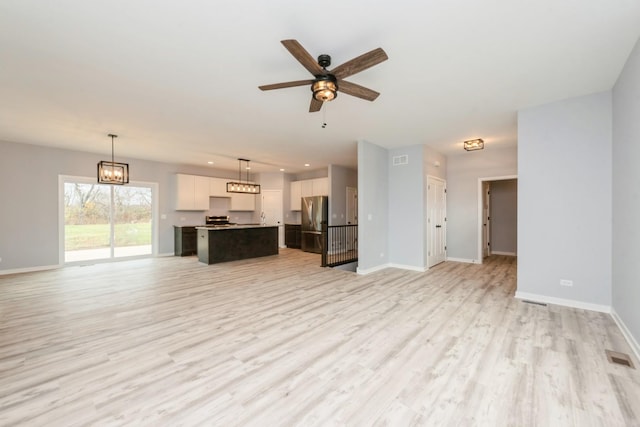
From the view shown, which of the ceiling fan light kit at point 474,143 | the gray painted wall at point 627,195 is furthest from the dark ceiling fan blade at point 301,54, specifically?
the ceiling fan light kit at point 474,143

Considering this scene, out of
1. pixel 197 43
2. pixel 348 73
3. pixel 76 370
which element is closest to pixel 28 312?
pixel 76 370

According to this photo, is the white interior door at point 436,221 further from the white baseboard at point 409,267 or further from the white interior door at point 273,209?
the white interior door at point 273,209

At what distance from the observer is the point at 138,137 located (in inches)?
209

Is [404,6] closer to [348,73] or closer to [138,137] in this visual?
[348,73]

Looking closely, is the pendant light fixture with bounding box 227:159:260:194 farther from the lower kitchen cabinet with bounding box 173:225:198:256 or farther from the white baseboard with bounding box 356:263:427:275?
the white baseboard with bounding box 356:263:427:275

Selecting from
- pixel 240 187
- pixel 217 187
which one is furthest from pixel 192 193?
pixel 240 187

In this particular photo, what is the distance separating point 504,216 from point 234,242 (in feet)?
26.1

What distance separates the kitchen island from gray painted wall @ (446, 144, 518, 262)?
16.9 ft

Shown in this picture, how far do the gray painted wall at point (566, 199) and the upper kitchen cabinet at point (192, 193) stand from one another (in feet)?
26.8

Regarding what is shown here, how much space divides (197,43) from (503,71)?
316 centimetres

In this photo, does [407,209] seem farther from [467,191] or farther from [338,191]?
[338,191]

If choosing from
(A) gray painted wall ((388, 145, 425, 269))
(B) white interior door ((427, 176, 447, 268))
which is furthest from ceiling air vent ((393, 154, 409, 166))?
(B) white interior door ((427, 176, 447, 268))

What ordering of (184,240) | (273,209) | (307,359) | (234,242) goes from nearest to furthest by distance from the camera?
(307,359), (234,242), (184,240), (273,209)

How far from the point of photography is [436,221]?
651 centimetres
